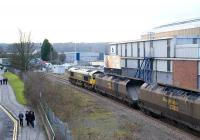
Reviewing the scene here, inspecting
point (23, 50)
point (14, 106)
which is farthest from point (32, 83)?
point (23, 50)

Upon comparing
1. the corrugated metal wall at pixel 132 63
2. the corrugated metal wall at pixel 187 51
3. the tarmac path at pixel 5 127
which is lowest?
the tarmac path at pixel 5 127

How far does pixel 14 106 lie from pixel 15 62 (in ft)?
141

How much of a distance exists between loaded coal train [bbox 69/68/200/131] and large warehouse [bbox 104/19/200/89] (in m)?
8.53

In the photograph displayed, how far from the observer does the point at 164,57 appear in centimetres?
5569

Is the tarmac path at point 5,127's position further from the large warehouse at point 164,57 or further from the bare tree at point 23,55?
the bare tree at point 23,55

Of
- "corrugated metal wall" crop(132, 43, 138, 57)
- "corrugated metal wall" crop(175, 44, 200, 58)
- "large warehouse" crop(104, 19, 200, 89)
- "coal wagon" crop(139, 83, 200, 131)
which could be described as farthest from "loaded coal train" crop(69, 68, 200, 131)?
"corrugated metal wall" crop(132, 43, 138, 57)

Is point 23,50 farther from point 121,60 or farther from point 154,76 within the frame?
point 154,76

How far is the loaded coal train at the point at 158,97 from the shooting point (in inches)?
1016

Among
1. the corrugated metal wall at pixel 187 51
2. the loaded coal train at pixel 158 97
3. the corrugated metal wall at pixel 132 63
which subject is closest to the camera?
the loaded coal train at pixel 158 97

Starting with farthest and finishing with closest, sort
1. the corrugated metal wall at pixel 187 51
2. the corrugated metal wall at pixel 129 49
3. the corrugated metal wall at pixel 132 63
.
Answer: the corrugated metal wall at pixel 129 49 < the corrugated metal wall at pixel 132 63 < the corrugated metal wall at pixel 187 51

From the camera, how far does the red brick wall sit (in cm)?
4601

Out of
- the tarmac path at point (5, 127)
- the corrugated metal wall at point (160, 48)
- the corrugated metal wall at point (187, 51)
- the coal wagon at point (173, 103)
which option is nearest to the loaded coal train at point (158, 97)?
the coal wagon at point (173, 103)

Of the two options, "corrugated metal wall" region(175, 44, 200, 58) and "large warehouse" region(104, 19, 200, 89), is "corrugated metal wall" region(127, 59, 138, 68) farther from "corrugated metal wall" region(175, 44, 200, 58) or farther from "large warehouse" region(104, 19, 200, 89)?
"corrugated metal wall" region(175, 44, 200, 58)

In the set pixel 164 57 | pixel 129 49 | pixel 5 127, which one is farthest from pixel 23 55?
pixel 5 127
